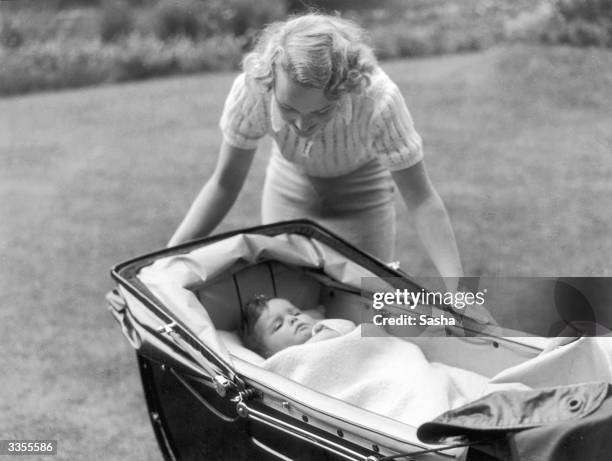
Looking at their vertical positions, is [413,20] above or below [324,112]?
below

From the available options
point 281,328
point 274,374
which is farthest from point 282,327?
point 274,374

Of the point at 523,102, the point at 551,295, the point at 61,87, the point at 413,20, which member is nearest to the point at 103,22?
the point at 61,87

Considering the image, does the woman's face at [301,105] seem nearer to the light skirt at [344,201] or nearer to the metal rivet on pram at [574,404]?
the light skirt at [344,201]

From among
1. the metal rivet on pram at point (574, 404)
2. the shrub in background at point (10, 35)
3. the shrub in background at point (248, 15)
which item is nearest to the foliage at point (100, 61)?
the shrub in background at point (10, 35)

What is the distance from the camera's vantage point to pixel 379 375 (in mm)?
2057

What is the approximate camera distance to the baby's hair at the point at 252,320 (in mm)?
2340

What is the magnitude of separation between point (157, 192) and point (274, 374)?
378cm

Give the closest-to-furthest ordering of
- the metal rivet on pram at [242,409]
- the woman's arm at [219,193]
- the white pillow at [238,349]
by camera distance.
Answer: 1. the metal rivet on pram at [242,409]
2. the white pillow at [238,349]
3. the woman's arm at [219,193]

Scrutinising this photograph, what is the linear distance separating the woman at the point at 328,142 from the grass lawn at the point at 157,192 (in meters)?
0.91

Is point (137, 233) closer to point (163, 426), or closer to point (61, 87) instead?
point (163, 426)

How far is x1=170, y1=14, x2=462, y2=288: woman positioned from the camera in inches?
82.4

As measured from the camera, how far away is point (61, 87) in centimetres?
841

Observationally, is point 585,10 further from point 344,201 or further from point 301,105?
point 301,105

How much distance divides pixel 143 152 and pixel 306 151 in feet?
13.7
